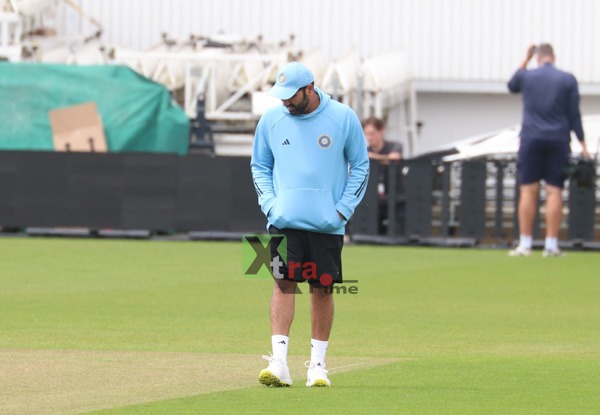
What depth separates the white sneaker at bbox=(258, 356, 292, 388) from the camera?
927 cm

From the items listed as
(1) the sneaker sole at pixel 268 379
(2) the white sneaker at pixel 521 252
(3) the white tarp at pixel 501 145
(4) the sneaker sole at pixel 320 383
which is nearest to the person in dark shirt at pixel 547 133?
(2) the white sneaker at pixel 521 252

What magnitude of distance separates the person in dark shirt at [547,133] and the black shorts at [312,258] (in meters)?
10.5

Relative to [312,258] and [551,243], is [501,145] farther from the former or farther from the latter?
[312,258]

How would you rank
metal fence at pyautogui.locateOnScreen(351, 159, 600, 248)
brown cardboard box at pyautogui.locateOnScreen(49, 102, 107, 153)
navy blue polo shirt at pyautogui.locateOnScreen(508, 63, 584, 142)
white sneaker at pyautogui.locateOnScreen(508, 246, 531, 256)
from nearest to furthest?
navy blue polo shirt at pyautogui.locateOnScreen(508, 63, 584, 142) → white sneaker at pyautogui.locateOnScreen(508, 246, 531, 256) → metal fence at pyautogui.locateOnScreen(351, 159, 600, 248) → brown cardboard box at pyautogui.locateOnScreen(49, 102, 107, 153)

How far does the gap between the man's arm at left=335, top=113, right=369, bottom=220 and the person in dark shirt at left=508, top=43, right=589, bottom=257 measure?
10.4m

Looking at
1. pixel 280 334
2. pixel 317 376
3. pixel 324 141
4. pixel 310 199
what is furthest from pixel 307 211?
pixel 317 376

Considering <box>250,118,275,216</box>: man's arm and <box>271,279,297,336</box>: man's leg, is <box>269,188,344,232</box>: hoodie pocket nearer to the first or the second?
<box>250,118,275,216</box>: man's arm

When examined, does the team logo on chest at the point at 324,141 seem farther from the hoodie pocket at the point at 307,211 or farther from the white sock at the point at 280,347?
the white sock at the point at 280,347

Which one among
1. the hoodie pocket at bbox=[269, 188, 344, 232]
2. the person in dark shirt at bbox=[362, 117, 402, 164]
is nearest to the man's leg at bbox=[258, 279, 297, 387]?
the hoodie pocket at bbox=[269, 188, 344, 232]

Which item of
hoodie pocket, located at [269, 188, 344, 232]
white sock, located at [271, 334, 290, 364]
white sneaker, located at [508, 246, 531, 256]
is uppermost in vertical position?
hoodie pocket, located at [269, 188, 344, 232]

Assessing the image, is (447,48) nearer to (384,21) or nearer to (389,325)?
(384,21)

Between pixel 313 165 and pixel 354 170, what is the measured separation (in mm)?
297

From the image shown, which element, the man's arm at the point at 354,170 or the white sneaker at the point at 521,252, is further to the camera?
the white sneaker at the point at 521,252

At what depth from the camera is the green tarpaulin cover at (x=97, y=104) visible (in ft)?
85.1
